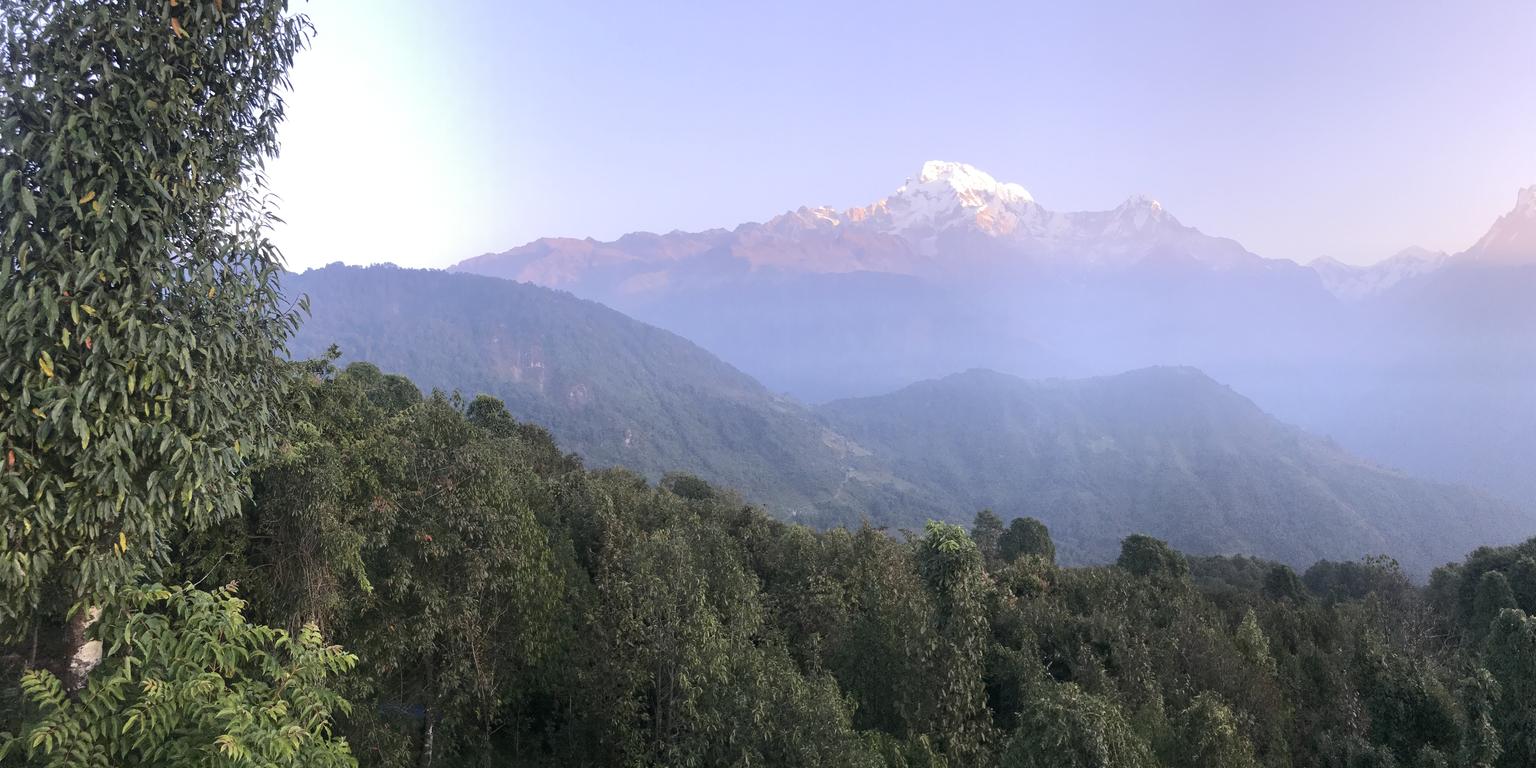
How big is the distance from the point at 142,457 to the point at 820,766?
10.3m

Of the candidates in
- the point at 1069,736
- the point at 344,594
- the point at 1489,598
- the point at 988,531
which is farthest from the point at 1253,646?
the point at 988,531

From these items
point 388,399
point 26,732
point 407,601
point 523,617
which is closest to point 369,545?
point 407,601

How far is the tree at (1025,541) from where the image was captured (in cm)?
5975

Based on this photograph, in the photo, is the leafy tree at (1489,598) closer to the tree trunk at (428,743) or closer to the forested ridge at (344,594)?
the forested ridge at (344,594)

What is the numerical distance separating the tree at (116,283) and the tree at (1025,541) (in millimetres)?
61038

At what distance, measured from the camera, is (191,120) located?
6.84 m

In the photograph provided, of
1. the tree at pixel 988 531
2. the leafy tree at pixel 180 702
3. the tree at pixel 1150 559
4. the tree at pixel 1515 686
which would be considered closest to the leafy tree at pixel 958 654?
the tree at pixel 1515 686

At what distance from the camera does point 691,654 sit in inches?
533

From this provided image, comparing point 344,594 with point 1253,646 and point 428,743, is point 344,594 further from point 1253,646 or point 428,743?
point 1253,646

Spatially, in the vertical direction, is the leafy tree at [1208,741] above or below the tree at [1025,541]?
above

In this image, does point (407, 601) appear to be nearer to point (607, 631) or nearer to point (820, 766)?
point (607, 631)

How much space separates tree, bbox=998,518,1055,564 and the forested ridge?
28.5 metres

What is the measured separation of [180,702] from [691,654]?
29.7ft

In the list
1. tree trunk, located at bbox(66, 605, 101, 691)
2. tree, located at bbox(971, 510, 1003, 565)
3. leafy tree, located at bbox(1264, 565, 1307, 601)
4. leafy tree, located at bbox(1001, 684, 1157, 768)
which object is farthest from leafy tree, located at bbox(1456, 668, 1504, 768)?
tree, located at bbox(971, 510, 1003, 565)
